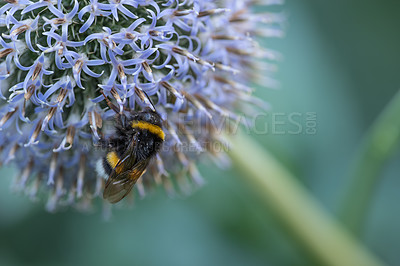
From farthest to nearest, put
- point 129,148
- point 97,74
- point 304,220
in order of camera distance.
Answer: point 304,220 < point 129,148 < point 97,74

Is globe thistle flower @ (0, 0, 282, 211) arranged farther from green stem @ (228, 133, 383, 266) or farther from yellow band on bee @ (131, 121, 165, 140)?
green stem @ (228, 133, 383, 266)

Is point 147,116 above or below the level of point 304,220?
above

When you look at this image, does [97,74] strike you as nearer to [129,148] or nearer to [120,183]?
[129,148]

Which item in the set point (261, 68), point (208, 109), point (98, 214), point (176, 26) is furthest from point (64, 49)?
point (98, 214)

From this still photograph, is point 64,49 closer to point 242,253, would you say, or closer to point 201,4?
point 201,4

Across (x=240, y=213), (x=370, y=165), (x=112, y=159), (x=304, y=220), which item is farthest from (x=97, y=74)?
(x=240, y=213)

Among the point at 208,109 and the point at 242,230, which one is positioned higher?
the point at 208,109

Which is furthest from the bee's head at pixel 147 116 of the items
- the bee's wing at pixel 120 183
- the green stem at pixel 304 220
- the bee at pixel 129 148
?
the green stem at pixel 304 220
